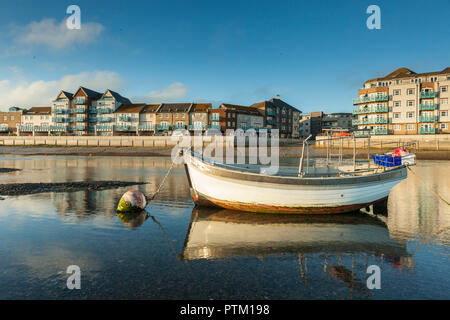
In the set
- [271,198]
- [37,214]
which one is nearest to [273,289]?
[271,198]

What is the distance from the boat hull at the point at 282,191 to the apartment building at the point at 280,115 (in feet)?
297

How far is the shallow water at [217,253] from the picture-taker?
6.76m

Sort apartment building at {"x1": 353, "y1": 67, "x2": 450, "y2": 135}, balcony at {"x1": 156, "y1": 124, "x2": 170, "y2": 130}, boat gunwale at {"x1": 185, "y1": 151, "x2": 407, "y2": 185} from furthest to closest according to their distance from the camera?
balcony at {"x1": 156, "y1": 124, "x2": 170, "y2": 130}, apartment building at {"x1": 353, "y1": 67, "x2": 450, "y2": 135}, boat gunwale at {"x1": 185, "y1": 151, "x2": 407, "y2": 185}

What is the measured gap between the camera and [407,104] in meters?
75.6

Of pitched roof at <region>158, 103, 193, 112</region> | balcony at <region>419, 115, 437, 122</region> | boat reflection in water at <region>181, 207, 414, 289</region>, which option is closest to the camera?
boat reflection in water at <region>181, 207, 414, 289</region>

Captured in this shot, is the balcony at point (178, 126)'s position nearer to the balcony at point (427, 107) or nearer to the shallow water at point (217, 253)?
the balcony at point (427, 107)

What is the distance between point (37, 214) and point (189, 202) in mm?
7632

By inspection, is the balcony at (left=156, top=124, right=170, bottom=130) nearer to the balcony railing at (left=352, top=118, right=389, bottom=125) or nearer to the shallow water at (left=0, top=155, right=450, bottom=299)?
the balcony railing at (left=352, top=118, right=389, bottom=125)

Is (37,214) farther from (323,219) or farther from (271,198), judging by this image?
(323,219)

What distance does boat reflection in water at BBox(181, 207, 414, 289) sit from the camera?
8680 millimetres

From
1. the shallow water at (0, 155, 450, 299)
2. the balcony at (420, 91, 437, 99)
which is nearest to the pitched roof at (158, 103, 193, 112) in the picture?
the balcony at (420, 91, 437, 99)

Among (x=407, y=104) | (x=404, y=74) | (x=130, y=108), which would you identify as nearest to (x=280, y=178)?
(x=407, y=104)

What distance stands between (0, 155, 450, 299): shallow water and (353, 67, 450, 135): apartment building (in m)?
71.2

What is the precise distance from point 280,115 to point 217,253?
105m
